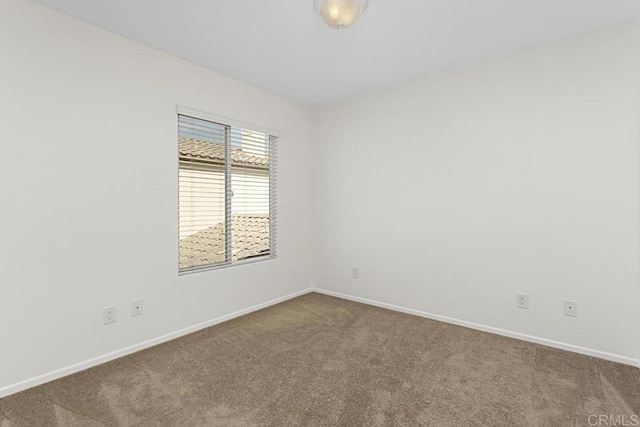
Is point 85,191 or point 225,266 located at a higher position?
point 85,191

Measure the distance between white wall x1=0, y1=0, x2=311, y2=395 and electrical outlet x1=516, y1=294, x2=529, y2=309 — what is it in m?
2.79

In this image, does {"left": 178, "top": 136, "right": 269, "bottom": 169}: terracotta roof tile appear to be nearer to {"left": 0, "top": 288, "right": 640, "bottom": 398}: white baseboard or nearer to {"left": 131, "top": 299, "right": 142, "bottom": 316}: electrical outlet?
{"left": 131, "top": 299, "right": 142, "bottom": 316}: electrical outlet

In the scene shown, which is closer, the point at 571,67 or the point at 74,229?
the point at 74,229

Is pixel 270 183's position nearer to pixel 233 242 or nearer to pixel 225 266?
pixel 233 242

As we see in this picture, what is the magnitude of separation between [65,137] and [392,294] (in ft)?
10.6

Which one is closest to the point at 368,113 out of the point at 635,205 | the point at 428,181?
the point at 428,181

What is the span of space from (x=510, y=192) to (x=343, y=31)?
1938 millimetres

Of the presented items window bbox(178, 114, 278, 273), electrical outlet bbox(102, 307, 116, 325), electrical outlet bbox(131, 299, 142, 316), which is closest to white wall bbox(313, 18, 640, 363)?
window bbox(178, 114, 278, 273)

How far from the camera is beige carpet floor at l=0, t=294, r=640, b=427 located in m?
1.71

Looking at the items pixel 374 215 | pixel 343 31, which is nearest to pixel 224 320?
pixel 374 215

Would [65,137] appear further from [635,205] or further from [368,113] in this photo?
[635,205]

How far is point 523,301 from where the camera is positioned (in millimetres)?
2688

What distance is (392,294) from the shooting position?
3512 millimetres

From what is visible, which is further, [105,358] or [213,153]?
[213,153]
